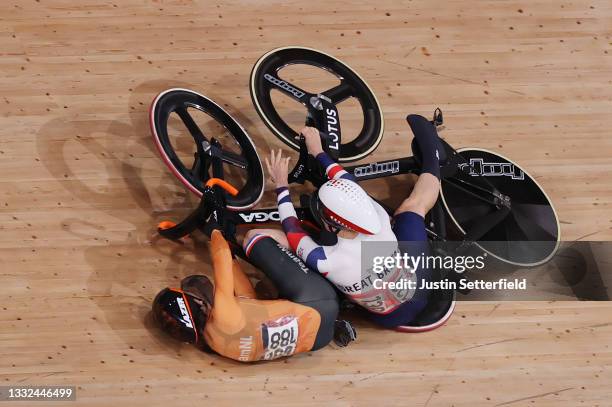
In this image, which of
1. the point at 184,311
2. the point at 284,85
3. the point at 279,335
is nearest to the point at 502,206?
the point at 284,85

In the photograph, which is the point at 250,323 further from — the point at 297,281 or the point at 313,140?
the point at 313,140

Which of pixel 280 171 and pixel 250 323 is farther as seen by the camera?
pixel 280 171

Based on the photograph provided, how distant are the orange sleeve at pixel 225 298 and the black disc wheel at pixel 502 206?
1.43 m

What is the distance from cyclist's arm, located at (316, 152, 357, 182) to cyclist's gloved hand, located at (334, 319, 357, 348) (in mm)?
766

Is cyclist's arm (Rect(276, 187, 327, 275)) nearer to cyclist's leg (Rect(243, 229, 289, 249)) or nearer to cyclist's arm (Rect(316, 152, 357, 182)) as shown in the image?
cyclist's leg (Rect(243, 229, 289, 249))

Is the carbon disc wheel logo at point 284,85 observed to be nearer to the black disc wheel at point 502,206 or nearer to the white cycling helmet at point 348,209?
the white cycling helmet at point 348,209

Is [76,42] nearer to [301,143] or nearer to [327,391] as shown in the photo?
[301,143]

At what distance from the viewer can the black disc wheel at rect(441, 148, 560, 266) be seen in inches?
203

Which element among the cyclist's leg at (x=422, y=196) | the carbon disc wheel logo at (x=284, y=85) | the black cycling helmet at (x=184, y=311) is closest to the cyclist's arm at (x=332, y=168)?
the cyclist's leg at (x=422, y=196)

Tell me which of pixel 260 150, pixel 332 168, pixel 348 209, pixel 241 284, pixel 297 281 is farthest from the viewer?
pixel 260 150

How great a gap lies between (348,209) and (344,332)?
2.37 ft

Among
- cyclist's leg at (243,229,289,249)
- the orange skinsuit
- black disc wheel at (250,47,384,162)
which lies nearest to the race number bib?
the orange skinsuit

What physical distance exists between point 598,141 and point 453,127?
3.13 ft

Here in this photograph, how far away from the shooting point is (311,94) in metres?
5.17
